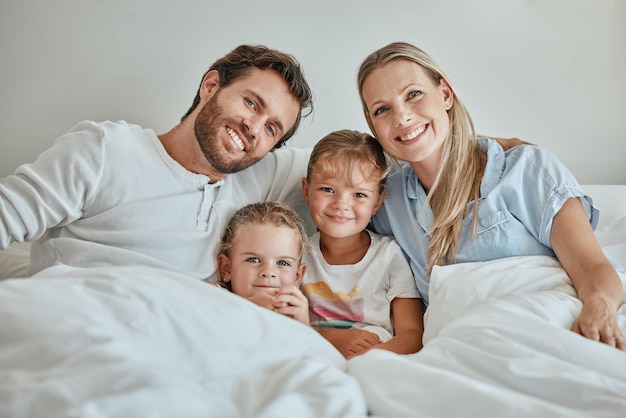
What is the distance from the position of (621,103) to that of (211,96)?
153cm

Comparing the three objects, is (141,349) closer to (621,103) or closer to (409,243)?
(409,243)

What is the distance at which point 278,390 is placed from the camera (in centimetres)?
72

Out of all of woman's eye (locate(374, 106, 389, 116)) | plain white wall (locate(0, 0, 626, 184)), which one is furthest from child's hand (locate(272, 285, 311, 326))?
plain white wall (locate(0, 0, 626, 184))

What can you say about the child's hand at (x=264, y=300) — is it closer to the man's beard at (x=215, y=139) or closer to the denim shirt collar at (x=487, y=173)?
the man's beard at (x=215, y=139)

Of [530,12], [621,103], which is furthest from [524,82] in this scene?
[621,103]

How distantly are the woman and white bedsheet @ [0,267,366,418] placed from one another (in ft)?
1.78

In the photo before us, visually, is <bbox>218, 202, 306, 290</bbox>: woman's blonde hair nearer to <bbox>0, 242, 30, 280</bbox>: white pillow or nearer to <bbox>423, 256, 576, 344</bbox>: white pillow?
<bbox>423, 256, 576, 344</bbox>: white pillow

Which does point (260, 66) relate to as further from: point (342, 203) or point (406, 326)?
point (406, 326)

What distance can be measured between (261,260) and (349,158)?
334 millimetres

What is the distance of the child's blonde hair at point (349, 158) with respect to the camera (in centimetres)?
142

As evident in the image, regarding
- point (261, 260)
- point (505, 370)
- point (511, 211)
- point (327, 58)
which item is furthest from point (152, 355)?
point (327, 58)

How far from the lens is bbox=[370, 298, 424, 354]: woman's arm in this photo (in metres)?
1.22

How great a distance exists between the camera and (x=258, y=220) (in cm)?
136

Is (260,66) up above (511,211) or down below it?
above
